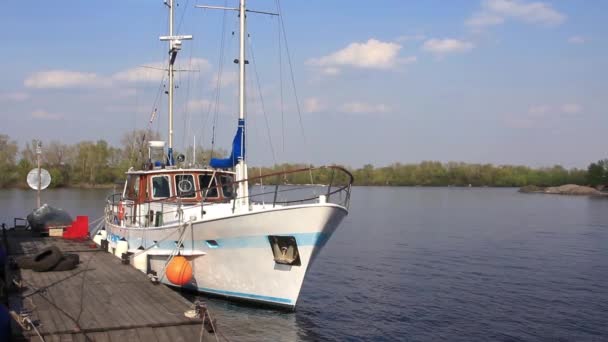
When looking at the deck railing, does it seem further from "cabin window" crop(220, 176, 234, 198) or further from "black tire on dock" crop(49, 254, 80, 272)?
"black tire on dock" crop(49, 254, 80, 272)

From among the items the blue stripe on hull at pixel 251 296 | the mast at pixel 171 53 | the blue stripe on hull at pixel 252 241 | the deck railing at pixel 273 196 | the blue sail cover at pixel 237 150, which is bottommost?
the blue stripe on hull at pixel 251 296

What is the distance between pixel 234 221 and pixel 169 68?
10.4 meters

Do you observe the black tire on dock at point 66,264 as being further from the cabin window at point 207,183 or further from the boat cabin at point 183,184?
the cabin window at point 207,183

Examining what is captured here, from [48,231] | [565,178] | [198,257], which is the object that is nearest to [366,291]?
[198,257]

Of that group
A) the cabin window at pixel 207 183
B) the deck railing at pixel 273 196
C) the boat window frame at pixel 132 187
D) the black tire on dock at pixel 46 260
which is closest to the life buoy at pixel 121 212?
the deck railing at pixel 273 196

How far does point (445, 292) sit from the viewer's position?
1589 centimetres

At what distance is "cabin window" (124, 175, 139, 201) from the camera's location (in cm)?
1633

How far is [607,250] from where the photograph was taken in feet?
78.9

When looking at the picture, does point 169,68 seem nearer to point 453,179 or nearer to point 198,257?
point 198,257

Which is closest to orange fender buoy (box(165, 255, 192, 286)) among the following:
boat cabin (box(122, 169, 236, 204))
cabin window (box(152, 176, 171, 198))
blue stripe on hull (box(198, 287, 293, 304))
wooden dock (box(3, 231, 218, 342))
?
wooden dock (box(3, 231, 218, 342))

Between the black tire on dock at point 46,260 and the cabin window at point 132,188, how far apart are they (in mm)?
4713

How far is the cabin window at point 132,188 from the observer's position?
16328 mm

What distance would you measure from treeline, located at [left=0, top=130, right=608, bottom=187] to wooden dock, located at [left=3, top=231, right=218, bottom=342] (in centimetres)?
1807

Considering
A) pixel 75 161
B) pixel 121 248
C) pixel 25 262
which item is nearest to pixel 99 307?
pixel 25 262
